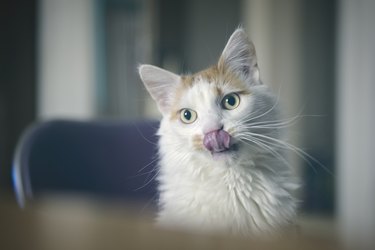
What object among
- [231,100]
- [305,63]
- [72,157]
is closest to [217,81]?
[231,100]

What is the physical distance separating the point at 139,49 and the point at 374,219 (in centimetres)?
38

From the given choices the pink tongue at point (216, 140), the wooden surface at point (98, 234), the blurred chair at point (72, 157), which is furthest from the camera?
the blurred chair at point (72, 157)

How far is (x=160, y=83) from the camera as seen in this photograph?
35cm

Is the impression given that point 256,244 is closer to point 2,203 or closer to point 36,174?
point 2,203

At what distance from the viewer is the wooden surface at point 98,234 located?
0.59 ft

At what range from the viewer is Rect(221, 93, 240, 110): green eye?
1.08 feet

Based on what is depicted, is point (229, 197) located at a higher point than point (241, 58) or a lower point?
lower

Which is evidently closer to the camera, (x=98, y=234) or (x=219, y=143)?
(x=98, y=234)

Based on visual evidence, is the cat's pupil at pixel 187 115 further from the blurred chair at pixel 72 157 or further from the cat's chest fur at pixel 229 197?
the blurred chair at pixel 72 157

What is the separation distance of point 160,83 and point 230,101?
2.9 inches

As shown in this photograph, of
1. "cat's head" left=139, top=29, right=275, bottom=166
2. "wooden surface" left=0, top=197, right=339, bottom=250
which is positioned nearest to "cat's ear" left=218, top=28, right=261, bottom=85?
"cat's head" left=139, top=29, right=275, bottom=166

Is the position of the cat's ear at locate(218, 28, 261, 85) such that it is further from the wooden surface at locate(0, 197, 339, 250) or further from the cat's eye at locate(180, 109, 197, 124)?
the wooden surface at locate(0, 197, 339, 250)

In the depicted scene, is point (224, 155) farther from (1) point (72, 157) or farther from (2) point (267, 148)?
(1) point (72, 157)

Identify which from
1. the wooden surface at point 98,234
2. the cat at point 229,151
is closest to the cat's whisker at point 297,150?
the cat at point 229,151
